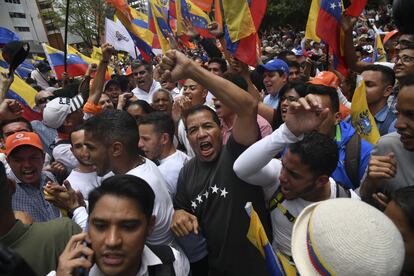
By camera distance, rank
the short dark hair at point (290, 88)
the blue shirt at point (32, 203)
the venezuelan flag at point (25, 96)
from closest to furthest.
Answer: the blue shirt at point (32, 203), the short dark hair at point (290, 88), the venezuelan flag at point (25, 96)

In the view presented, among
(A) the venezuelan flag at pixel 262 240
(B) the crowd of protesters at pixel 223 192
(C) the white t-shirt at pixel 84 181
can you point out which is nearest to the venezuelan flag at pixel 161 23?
(B) the crowd of protesters at pixel 223 192

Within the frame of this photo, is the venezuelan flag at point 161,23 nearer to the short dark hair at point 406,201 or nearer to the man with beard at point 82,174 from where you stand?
the man with beard at point 82,174

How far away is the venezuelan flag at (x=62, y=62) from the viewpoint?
27.0 ft

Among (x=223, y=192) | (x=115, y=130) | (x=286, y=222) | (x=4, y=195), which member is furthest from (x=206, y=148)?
(x=4, y=195)

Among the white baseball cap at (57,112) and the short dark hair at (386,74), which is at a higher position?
the short dark hair at (386,74)

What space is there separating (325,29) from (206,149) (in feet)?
9.11

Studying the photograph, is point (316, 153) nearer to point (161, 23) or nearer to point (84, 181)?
point (84, 181)

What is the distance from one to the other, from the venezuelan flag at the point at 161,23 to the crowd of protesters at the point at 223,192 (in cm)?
417

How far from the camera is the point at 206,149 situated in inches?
105

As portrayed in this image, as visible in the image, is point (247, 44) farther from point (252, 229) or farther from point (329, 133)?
point (252, 229)

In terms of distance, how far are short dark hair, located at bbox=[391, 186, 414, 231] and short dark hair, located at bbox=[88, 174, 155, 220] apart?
1.17m

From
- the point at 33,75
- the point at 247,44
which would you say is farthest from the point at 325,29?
the point at 33,75

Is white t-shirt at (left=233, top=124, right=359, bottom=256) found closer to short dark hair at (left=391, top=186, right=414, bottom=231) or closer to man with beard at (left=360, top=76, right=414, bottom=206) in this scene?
man with beard at (left=360, top=76, right=414, bottom=206)

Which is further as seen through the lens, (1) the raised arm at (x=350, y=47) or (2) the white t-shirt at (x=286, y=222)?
(1) the raised arm at (x=350, y=47)
